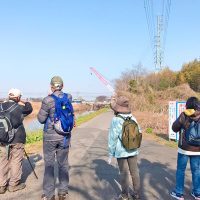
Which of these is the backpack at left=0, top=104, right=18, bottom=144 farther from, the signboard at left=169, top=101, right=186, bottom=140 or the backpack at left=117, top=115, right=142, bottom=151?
the signboard at left=169, top=101, right=186, bottom=140

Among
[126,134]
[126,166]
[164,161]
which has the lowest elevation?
[164,161]

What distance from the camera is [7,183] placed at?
6.33 m

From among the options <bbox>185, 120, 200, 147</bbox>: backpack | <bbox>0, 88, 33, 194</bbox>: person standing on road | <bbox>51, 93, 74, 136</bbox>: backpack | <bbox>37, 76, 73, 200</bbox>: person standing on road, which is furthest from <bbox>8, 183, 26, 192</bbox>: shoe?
<bbox>185, 120, 200, 147</bbox>: backpack

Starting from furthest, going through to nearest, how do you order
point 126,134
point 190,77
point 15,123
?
1. point 190,77
2. point 15,123
3. point 126,134

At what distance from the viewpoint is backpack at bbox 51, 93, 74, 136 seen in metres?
5.41

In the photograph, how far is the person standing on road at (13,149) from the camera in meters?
6.07

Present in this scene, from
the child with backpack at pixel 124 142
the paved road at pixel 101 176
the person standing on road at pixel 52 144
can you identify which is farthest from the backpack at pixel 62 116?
the paved road at pixel 101 176

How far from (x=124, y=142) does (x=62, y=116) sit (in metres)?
1.08

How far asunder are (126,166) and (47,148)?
4.32 feet

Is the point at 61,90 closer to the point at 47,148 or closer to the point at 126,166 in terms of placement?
the point at 47,148

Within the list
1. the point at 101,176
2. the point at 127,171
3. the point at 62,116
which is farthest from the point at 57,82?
the point at 101,176

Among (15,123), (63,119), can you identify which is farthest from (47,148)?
(15,123)

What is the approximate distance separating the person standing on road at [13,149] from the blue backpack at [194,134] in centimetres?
292

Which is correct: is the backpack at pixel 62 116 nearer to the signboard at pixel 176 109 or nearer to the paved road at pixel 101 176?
the paved road at pixel 101 176
